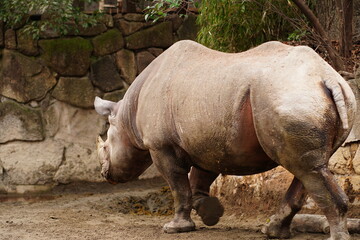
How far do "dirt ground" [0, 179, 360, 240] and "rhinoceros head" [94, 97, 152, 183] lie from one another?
1.55ft

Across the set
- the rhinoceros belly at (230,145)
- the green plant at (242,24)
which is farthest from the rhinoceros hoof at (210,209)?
the green plant at (242,24)

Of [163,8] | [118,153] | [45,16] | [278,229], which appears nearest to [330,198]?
[278,229]

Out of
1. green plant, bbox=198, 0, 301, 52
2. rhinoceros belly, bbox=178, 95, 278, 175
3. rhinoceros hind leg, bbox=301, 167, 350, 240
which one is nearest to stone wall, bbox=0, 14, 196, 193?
green plant, bbox=198, 0, 301, 52

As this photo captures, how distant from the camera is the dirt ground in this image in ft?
19.2

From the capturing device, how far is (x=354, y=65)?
6.80m

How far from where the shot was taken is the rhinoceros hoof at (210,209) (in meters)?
5.96

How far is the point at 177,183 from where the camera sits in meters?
5.92

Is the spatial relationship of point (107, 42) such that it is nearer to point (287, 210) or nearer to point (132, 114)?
point (132, 114)

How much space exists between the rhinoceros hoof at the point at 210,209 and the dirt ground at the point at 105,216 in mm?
89

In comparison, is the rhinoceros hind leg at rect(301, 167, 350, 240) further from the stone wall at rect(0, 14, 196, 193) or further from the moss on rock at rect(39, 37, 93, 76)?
the moss on rock at rect(39, 37, 93, 76)

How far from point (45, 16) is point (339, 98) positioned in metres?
5.28

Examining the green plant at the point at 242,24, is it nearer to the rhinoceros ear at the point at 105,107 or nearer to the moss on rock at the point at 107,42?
the moss on rock at the point at 107,42

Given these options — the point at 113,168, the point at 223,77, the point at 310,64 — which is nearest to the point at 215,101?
the point at 223,77

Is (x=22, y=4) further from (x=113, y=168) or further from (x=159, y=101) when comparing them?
(x=159, y=101)
